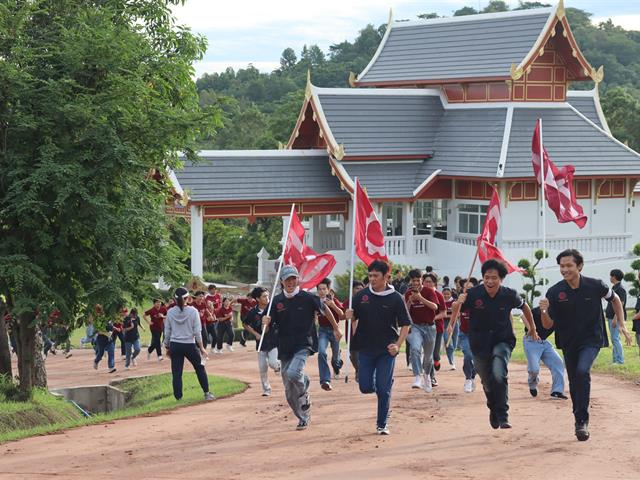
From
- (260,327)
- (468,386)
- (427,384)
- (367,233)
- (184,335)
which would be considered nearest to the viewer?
(468,386)

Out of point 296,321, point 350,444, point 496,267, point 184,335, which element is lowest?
point 350,444

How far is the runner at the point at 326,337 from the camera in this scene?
1644 cm

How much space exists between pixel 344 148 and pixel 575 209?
1368 centimetres

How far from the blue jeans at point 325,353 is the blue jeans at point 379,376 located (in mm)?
4155

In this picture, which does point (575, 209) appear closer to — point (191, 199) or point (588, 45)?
point (191, 199)

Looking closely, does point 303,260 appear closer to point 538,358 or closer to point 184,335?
point 184,335

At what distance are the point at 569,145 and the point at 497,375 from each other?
27.2 meters

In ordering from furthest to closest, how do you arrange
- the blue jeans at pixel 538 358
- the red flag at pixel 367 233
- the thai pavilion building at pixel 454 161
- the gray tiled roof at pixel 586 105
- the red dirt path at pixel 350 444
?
the gray tiled roof at pixel 586 105 < the thai pavilion building at pixel 454 161 < the red flag at pixel 367 233 < the blue jeans at pixel 538 358 < the red dirt path at pixel 350 444

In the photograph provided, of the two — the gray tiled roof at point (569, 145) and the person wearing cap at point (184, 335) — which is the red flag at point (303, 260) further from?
the gray tiled roof at point (569, 145)

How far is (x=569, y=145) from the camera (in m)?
38.3

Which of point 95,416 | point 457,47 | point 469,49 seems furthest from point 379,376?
point 457,47

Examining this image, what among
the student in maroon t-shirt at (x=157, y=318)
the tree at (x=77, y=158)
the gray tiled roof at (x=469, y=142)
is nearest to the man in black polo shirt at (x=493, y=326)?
the tree at (x=77, y=158)

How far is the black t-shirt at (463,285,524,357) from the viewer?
1209 centimetres

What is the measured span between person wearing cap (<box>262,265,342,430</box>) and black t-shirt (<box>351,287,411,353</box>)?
0.86 meters
